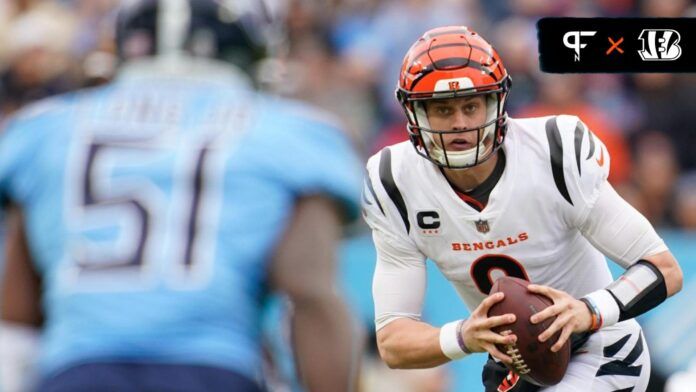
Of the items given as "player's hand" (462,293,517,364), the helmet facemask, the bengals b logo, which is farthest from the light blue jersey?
the bengals b logo

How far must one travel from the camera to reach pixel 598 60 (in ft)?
19.5

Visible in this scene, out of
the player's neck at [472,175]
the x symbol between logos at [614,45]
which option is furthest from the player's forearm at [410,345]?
the x symbol between logos at [614,45]

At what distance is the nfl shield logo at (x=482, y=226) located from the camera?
13.8ft

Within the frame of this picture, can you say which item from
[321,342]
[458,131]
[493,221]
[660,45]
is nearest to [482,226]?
[493,221]

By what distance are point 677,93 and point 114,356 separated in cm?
578

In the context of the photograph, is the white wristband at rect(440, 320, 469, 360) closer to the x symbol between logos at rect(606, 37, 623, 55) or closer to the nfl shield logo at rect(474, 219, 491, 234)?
the nfl shield logo at rect(474, 219, 491, 234)

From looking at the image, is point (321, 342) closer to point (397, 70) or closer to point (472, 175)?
point (472, 175)

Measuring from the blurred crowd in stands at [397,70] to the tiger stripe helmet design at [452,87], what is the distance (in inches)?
99.3

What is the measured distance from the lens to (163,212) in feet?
8.33

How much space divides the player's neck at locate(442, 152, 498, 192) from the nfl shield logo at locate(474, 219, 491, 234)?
0.12 metres

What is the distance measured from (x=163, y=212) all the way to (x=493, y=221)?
185 cm

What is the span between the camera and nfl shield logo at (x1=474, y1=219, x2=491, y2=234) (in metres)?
4.21

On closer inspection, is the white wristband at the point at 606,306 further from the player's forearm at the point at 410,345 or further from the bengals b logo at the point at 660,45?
the bengals b logo at the point at 660,45

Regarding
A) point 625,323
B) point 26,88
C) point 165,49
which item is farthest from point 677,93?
point 165,49
